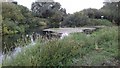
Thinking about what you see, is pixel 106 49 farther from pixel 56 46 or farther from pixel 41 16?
Result: pixel 41 16

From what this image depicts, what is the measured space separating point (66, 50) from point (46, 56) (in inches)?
25.1

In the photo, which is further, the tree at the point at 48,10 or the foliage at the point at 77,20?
the tree at the point at 48,10

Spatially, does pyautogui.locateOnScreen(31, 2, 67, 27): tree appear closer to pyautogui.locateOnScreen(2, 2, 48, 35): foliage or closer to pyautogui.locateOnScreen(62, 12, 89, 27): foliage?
pyautogui.locateOnScreen(2, 2, 48, 35): foliage

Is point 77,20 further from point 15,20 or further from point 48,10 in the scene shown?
point 48,10

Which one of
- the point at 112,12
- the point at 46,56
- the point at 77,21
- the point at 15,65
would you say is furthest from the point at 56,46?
the point at 77,21

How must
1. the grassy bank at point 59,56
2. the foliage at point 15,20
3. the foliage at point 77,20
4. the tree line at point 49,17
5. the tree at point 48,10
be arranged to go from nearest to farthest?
the grassy bank at point 59,56 → the tree line at point 49,17 → the foliage at point 15,20 → the foliage at point 77,20 → the tree at point 48,10

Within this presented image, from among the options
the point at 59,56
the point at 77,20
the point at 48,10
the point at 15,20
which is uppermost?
the point at 48,10

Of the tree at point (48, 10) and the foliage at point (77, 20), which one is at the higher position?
the tree at point (48, 10)

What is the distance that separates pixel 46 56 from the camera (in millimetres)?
3600

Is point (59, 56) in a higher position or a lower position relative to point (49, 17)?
lower

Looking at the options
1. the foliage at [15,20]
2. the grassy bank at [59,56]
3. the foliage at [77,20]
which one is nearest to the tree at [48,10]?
the foliage at [15,20]

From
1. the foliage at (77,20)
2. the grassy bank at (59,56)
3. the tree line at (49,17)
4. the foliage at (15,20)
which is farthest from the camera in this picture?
the foliage at (77,20)

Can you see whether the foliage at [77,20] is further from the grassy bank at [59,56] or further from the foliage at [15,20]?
the grassy bank at [59,56]

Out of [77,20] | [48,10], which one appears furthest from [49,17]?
[77,20]
